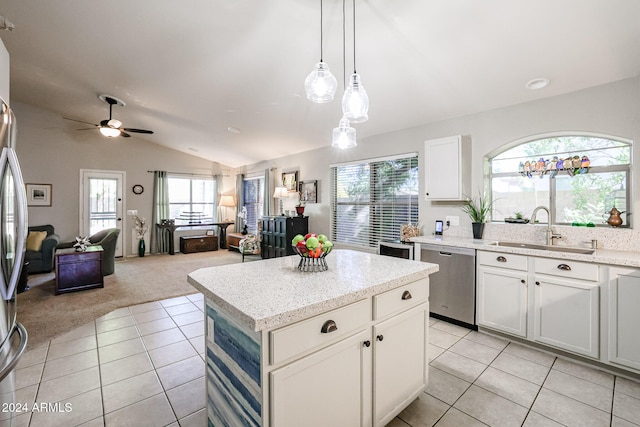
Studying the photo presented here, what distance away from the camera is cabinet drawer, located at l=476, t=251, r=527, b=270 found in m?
2.57

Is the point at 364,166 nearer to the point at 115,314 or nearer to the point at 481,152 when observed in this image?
the point at 481,152

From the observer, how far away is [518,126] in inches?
120

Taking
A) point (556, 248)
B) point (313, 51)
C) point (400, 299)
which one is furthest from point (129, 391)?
point (556, 248)

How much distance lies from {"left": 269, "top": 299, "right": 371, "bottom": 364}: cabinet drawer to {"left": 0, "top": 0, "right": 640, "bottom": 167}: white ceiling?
2116mm

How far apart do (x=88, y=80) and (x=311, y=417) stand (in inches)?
202

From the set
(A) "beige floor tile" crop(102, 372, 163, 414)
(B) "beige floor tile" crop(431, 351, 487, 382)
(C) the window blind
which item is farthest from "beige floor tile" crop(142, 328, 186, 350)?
(C) the window blind

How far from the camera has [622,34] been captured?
79.4 inches

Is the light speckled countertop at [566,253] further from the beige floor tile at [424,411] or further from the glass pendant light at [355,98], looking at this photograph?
the glass pendant light at [355,98]

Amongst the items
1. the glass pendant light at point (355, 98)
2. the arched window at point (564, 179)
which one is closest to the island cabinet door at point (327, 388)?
the glass pendant light at point (355, 98)

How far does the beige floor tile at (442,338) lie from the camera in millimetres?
2689

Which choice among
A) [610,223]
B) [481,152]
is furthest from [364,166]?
[610,223]

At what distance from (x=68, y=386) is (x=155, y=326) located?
1.02 meters

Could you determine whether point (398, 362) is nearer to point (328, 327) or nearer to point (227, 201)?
point (328, 327)

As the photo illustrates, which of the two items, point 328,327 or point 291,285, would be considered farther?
point 291,285
